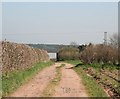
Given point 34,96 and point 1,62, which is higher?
point 1,62

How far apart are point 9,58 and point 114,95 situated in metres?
9.10

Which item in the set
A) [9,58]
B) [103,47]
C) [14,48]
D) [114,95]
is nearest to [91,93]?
[114,95]

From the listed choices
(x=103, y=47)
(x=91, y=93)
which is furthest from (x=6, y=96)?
(x=103, y=47)

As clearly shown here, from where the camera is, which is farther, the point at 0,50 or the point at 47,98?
the point at 0,50

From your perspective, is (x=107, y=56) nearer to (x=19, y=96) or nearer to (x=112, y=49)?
(x=112, y=49)

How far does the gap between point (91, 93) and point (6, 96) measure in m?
3.97

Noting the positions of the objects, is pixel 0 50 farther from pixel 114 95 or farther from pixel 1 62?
pixel 114 95

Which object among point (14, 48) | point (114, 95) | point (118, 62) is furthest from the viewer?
point (118, 62)

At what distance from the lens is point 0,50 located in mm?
20250

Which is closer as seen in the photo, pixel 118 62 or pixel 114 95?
pixel 114 95

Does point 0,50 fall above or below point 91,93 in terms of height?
above

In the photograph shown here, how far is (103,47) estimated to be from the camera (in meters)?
53.3

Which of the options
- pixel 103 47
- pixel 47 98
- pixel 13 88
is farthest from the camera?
pixel 103 47

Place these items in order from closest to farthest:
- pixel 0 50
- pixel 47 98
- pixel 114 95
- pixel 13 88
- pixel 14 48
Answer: pixel 47 98 < pixel 114 95 < pixel 13 88 < pixel 0 50 < pixel 14 48
